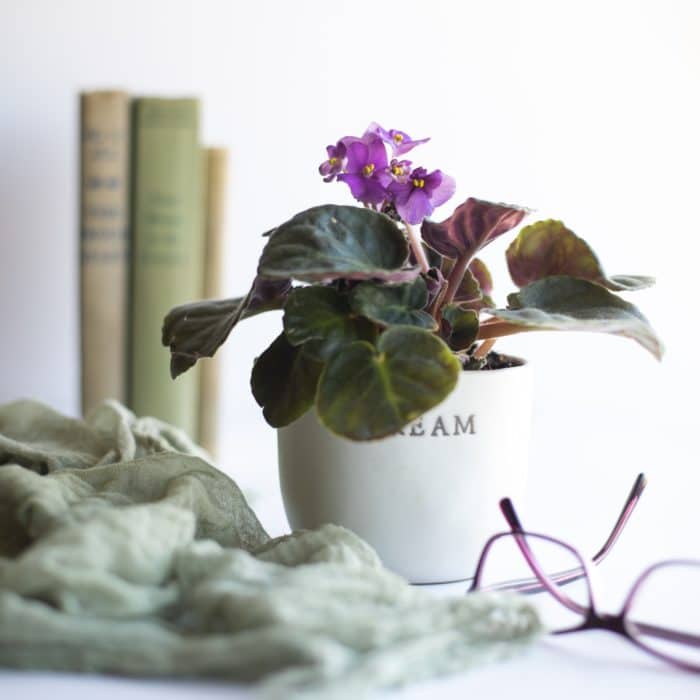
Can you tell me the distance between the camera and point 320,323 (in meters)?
0.57

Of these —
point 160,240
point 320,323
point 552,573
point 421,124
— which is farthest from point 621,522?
point 421,124

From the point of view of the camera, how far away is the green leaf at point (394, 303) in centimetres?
56

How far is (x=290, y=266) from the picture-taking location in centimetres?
55

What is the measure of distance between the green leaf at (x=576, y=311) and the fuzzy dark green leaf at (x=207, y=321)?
0.51 ft

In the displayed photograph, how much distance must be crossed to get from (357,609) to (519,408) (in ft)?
0.74

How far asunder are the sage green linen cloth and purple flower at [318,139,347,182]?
0.75 ft

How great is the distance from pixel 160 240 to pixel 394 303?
0.70 meters

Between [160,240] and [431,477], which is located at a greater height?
[160,240]

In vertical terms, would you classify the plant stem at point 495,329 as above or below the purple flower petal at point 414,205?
below

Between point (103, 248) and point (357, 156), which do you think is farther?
point (103, 248)

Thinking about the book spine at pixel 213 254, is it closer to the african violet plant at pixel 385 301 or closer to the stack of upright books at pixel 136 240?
the stack of upright books at pixel 136 240

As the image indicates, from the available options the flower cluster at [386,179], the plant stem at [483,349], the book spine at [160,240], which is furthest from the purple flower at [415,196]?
the book spine at [160,240]

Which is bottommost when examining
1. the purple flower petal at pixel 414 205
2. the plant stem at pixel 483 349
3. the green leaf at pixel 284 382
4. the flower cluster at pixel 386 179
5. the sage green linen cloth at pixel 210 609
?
the sage green linen cloth at pixel 210 609

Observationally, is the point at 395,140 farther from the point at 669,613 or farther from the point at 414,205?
the point at 669,613
